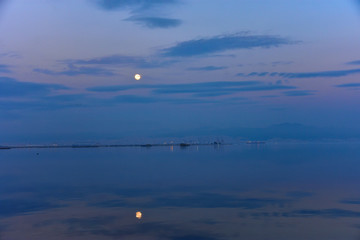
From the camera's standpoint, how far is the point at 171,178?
38.1m

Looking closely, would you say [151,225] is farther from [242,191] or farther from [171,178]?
[171,178]

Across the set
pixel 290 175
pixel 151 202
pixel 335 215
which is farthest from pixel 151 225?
pixel 290 175

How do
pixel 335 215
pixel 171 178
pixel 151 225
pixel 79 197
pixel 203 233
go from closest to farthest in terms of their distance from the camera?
1. pixel 203 233
2. pixel 151 225
3. pixel 335 215
4. pixel 79 197
5. pixel 171 178

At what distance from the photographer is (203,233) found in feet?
56.1

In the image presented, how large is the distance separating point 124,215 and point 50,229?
400 cm

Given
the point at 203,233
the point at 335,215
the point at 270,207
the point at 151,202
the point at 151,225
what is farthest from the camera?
the point at 151,202

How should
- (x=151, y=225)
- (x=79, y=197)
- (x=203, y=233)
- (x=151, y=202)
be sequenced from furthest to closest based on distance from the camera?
(x=79, y=197), (x=151, y=202), (x=151, y=225), (x=203, y=233)

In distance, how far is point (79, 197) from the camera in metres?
27.1

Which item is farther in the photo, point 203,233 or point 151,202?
point 151,202

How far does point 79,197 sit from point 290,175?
69.2 ft

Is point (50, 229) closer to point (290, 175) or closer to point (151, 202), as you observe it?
point (151, 202)

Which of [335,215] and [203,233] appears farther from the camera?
[335,215]

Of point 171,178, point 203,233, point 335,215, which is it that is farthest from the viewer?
point 171,178

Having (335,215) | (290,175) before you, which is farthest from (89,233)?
(290,175)
